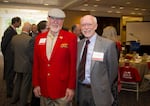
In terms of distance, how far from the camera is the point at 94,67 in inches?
113

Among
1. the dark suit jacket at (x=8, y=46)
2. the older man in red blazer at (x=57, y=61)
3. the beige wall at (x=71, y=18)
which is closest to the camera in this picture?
the older man in red blazer at (x=57, y=61)

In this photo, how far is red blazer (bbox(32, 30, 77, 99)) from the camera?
286cm

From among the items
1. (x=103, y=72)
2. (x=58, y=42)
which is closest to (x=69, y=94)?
(x=103, y=72)

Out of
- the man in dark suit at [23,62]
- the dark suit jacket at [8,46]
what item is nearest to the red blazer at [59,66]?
the man in dark suit at [23,62]

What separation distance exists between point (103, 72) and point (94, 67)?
12 centimetres

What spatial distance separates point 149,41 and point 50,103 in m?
16.5

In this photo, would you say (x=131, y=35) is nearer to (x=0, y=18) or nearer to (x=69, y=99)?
(x=0, y=18)

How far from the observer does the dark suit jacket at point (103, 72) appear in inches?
113

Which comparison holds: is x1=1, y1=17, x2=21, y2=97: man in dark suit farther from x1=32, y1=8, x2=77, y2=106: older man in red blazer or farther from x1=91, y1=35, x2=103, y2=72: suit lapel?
x1=91, y1=35, x2=103, y2=72: suit lapel

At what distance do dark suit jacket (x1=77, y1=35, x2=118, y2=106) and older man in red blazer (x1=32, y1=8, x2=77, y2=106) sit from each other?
0.70 feet

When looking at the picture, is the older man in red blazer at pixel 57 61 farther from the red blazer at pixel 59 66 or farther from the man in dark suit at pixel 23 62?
the man in dark suit at pixel 23 62

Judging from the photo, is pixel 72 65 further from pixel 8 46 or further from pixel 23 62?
pixel 8 46

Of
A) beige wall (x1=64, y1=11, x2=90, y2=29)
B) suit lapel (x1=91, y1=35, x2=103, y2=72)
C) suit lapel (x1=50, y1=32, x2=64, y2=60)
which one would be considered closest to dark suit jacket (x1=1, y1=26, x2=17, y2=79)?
suit lapel (x1=50, y1=32, x2=64, y2=60)

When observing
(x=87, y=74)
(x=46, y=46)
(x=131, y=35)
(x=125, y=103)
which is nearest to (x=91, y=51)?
(x=87, y=74)
